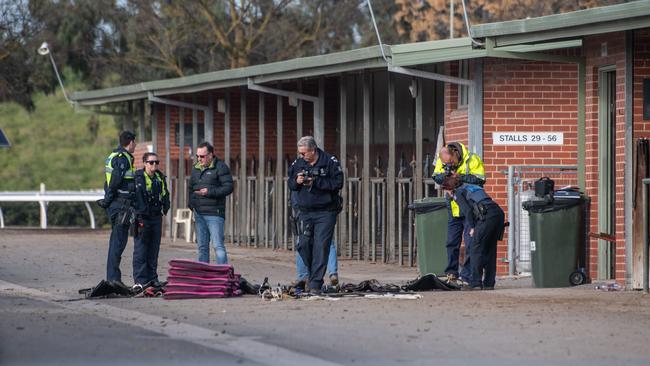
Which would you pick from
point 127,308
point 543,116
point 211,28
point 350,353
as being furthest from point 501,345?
point 211,28

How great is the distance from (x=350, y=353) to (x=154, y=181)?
6.76 metres

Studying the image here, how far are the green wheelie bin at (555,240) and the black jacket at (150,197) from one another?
13.3 ft

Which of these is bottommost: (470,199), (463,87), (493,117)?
(470,199)

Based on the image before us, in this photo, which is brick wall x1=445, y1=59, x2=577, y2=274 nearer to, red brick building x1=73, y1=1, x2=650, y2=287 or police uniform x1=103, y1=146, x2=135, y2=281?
red brick building x1=73, y1=1, x2=650, y2=287

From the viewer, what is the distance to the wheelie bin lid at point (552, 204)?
1705cm

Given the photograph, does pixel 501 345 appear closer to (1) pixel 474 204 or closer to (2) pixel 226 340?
(2) pixel 226 340

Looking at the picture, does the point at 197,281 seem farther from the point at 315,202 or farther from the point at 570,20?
the point at 570,20

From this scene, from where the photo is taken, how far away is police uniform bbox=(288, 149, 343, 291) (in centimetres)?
1608

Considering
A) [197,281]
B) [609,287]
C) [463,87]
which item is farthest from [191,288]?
[463,87]

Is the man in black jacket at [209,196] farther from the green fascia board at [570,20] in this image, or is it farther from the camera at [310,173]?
the green fascia board at [570,20]

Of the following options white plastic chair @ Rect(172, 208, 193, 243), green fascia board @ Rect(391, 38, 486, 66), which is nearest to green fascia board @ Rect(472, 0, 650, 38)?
green fascia board @ Rect(391, 38, 486, 66)

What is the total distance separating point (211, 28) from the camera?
4547cm

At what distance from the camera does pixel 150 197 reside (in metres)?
17.0

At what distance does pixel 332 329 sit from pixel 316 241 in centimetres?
382
